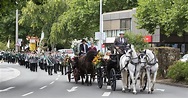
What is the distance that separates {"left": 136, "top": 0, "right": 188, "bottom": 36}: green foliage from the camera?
40.7 metres

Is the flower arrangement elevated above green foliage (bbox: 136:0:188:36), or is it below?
below

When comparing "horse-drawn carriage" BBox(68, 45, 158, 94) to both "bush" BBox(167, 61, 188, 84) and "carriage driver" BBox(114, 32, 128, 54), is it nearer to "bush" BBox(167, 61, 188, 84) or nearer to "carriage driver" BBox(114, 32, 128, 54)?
"carriage driver" BBox(114, 32, 128, 54)

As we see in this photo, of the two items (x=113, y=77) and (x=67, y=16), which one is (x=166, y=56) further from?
(x=67, y=16)

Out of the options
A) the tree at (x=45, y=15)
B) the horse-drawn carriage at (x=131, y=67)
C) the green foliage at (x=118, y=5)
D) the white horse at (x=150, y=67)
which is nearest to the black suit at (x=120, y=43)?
the horse-drawn carriage at (x=131, y=67)

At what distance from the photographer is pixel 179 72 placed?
75.5 feet

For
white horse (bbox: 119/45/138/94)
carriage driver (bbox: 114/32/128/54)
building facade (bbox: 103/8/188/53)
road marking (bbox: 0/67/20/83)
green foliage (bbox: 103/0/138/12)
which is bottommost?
road marking (bbox: 0/67/20/83)

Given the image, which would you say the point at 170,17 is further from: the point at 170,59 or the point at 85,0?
the point at 85,0

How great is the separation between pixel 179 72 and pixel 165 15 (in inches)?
798

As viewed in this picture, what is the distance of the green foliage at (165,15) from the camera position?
4066cm

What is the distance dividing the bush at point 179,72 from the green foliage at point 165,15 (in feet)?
51.3

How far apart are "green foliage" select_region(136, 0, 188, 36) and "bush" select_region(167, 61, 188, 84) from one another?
51.3 feet

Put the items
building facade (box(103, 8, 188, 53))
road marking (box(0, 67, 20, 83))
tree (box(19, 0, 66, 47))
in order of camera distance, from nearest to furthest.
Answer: road marking (box(0, 67, 20, 83)), building facade (box(103, 8, 188, 53)), tree (box(19, 0, 66, 47))

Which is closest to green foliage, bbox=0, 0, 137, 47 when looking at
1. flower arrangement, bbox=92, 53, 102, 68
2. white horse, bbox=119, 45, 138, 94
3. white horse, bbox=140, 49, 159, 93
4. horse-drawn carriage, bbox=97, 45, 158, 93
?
flower arrangement, bbox=92, 53, 102, 68

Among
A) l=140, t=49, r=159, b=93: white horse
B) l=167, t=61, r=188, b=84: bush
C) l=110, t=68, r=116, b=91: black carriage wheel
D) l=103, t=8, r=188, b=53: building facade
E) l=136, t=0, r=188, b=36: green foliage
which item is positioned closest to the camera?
l=140, t=49, r=159, b=93: white horse
